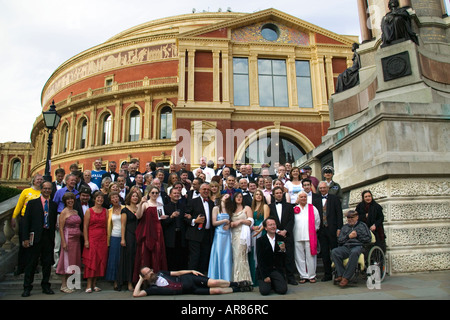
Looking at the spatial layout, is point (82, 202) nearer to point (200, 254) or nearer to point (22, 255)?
point (22, 255)

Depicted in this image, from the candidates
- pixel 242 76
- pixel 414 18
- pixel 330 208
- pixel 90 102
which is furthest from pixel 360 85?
pixel 90 102

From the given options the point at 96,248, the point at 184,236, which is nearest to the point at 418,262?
the point at 184,236

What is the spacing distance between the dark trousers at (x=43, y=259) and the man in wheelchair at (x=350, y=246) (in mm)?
4742

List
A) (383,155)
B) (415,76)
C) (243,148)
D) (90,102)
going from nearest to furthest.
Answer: (383,155) → (415,76) → (243,148) → (90,102)

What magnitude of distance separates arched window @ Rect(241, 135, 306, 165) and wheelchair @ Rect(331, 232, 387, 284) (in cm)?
1671

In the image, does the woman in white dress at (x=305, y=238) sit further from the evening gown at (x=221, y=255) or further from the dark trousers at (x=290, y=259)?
the evening gown at (x=221, y=255)

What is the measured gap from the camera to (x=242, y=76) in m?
23.7

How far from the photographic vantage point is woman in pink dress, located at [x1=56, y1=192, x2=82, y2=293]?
18.7 feet

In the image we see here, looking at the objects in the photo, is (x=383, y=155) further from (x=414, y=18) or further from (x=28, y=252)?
(x=28, y=252)

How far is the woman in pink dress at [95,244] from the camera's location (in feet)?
18.8

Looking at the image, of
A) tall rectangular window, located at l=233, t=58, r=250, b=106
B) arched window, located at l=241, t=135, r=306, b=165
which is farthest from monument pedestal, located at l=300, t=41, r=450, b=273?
tall rectangular window, located at l=233, t=58, r=250, b=106

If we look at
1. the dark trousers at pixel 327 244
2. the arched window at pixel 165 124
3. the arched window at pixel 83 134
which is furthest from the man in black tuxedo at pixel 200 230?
the arched window at pixel 83 134

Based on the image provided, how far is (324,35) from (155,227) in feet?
78.4

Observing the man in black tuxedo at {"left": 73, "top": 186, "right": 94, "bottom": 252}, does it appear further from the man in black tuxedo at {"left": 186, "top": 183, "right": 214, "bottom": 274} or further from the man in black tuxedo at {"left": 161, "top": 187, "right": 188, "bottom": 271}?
the man in black tuxedo at {"left": 186, "top": 183, "right": 214, "bottom": 274}
